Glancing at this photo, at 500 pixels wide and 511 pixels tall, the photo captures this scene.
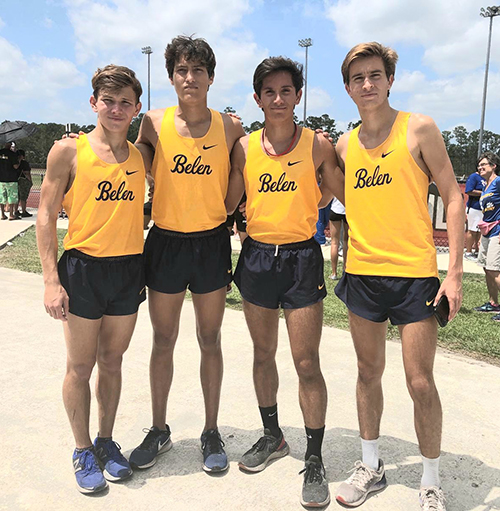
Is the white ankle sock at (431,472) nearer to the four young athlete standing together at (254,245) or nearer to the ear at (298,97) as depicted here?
the four young athlete standing together at (254,245)

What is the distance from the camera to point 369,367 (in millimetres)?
2705

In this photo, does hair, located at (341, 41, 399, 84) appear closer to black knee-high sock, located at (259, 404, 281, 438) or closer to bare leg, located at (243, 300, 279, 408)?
bare leg, located at (243, 300, 279, 408)

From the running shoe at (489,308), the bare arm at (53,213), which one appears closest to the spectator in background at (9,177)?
the running shoe at (489,308)

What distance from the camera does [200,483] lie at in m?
2.74

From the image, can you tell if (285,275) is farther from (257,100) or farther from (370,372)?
(257,100)

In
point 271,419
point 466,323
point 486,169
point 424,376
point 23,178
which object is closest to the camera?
point 424,376

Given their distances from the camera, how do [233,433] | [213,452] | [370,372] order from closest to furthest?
[370,372] < [213,452] < [233,433]

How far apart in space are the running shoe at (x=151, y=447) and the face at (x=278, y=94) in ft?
6.49

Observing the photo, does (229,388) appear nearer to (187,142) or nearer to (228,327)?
(228,327)

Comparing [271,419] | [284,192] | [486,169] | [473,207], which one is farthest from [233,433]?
[473,207]

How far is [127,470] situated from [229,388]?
4.15 ft

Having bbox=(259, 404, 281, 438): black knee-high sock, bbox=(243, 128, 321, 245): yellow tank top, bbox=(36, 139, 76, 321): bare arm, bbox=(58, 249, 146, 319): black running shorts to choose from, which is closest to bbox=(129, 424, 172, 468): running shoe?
bbox=(259, 404, 281, 438): black knee-high sock

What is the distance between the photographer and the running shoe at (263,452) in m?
2.89

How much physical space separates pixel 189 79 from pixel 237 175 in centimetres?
60
